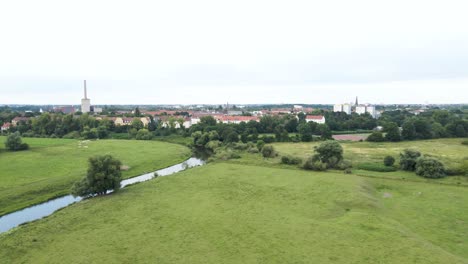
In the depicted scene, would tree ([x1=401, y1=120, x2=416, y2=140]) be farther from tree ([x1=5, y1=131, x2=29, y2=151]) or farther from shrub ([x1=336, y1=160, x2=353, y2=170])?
tree ([x1=5, y1=131, x2=29, y2=151])

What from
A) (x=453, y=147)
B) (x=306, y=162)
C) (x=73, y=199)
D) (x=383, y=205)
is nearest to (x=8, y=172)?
(x=73, y=199)

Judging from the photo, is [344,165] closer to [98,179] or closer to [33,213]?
[98,179]

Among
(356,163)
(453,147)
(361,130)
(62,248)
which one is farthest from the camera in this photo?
(361,130)

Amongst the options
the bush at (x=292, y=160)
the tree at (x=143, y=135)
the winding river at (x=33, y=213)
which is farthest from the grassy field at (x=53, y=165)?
the bush at (x=292, y=160)

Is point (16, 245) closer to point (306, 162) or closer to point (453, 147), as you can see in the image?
point (306, 162)

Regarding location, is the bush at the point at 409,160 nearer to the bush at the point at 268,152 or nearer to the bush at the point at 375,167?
the bush at the point at 375,167

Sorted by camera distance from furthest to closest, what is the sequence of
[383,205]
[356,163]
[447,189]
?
[356,163] < [447,189] < [383,205]
